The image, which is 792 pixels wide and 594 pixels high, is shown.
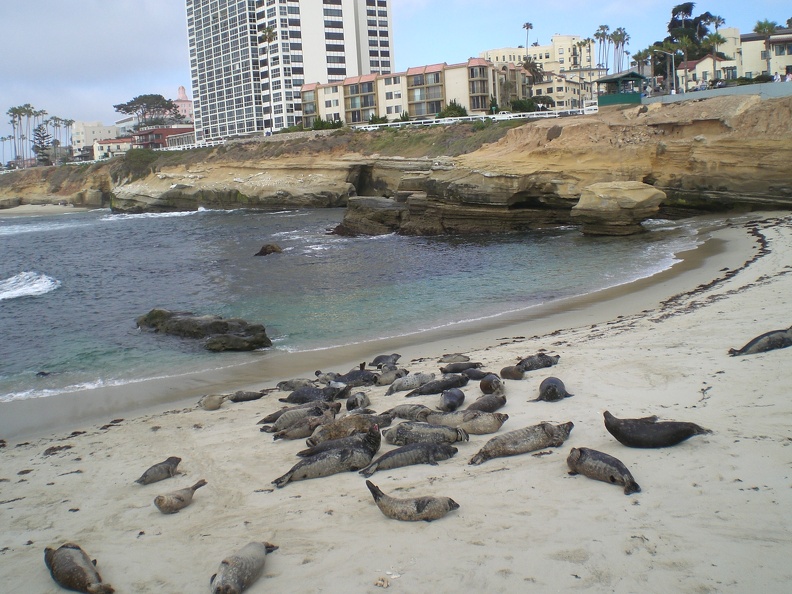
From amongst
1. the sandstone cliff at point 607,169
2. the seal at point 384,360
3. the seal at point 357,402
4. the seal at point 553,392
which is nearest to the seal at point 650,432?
the seal at point 553,392

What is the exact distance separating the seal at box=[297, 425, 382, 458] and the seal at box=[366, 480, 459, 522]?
1690mm

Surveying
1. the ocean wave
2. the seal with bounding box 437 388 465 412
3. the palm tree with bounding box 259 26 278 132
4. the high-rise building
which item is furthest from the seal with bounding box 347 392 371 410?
the palm tree with bounding box 259 26 278 132

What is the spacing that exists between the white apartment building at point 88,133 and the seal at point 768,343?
6991 inches

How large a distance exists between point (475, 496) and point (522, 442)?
1283 millimetres

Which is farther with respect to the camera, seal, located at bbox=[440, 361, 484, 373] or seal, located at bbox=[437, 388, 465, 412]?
seal, located at bbox=[440, 361, 484, 373]

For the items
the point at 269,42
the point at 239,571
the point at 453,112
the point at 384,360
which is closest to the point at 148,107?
the point at 269,42

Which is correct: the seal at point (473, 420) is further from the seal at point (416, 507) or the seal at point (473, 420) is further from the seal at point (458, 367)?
the seal at point (458, 367)

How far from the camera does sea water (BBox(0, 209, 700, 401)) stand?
50.2 feet

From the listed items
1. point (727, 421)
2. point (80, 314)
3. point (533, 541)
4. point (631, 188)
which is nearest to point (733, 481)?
point (727, 421)

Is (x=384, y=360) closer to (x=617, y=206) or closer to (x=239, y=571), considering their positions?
(x=239, y=571)

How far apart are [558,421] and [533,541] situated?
301 cm

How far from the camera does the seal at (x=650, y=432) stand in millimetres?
6562

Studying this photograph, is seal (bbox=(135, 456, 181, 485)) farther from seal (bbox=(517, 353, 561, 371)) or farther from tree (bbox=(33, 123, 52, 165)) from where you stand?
tree (bbox=(33, 123, 52, 165))

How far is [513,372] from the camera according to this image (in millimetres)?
10391
